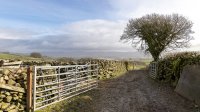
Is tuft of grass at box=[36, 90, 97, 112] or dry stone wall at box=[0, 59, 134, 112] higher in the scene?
dry stone wall at box=[0, 59, 134, 112]

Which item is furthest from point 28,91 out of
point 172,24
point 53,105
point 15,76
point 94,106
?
point 172,24

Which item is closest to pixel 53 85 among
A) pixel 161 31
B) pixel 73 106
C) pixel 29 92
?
pixel 73 106

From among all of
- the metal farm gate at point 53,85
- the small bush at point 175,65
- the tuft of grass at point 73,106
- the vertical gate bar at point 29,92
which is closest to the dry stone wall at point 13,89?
the vertical gate bar at point 29,92

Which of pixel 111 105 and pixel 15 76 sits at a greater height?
pixel 15 76

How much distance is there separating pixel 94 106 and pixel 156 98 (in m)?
3.81

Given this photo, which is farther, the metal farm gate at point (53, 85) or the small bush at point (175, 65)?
the small bush at point (175, 65)

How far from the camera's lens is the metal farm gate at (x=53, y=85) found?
39.8ft

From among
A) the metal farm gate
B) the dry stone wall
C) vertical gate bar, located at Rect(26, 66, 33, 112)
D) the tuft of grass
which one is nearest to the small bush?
the metal farm gate

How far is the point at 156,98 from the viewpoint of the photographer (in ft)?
52.3

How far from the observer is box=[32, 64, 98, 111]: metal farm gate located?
12.1 meters

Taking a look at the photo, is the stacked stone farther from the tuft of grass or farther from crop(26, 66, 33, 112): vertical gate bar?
the tuft of grass

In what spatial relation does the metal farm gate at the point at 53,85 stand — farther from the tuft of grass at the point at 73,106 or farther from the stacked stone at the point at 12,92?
the stacked stone at the point at 12,92

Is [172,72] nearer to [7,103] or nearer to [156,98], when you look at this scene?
[156,98]

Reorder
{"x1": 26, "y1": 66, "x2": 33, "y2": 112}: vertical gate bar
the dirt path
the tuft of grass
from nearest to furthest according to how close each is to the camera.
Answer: {"x1": 26, "y1": 66, "x2": 33, "y2": 112}: vertical gate bar → the tuft of grass → the dirt path
